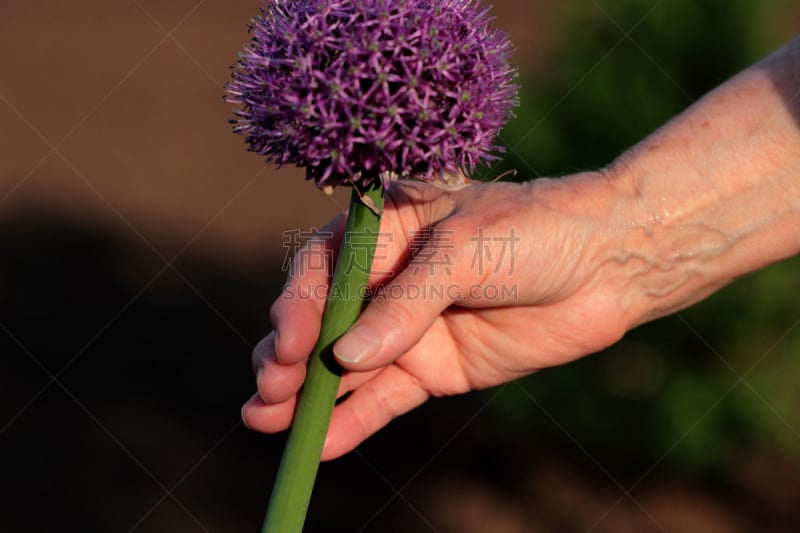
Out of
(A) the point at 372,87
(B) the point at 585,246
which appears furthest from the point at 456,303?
(A) the point at 372,87

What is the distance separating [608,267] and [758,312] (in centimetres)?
191

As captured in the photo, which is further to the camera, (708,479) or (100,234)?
(100,234)

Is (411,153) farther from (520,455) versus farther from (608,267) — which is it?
(520,455)

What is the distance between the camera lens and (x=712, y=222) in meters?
Result: 2.93

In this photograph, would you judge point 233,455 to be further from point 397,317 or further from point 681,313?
point 397,317

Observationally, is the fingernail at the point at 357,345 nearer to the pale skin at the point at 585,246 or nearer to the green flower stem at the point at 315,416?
the green flower stem at the point at 315,416

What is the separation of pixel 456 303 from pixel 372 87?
1118 millimetres

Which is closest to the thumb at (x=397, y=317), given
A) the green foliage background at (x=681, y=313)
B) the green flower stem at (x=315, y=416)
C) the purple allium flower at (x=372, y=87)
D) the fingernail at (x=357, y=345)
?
the fingernail at (x=357, y=345)

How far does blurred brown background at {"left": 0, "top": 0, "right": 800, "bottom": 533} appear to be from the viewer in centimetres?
512

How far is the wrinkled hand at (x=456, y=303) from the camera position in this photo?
2.41m

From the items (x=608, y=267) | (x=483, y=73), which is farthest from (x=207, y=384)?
(x=483, y=73)

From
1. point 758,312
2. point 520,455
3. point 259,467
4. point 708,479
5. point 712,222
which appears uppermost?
point 712,222

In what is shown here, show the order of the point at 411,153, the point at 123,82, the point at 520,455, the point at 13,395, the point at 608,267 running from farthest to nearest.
Answer: the point at 123,82 < the point at 13,395 < the point at 520,455 < the point at 608,267 < the point at 411,153

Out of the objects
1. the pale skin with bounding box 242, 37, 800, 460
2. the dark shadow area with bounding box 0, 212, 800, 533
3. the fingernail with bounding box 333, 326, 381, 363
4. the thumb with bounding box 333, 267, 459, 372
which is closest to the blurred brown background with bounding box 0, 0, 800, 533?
the dark shadow area with bounding box 0, 212, 800, 533
